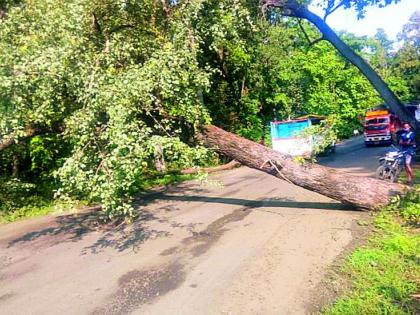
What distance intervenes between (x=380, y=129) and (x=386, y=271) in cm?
2624

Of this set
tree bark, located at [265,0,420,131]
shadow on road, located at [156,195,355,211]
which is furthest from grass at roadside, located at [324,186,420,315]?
tree bark, located at [265,0,420,131]

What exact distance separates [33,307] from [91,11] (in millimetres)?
6044

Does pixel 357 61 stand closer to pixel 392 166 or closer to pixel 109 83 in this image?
pixel 392 166

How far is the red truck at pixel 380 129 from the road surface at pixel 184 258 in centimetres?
2022

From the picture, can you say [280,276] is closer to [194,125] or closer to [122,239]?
[122,239]

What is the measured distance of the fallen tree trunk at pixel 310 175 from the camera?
9.11 meters

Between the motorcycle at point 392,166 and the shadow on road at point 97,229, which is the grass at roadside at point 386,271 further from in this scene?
the shadow on road at point 97,229

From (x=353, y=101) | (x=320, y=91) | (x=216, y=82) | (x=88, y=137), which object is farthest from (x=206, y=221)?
(x=353, y=101)

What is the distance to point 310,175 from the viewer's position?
9562mm

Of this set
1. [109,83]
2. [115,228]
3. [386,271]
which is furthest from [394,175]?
[109,83]

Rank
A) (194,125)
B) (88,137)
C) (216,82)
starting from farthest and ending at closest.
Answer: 1. (216,82)
2. (194,125)
3. (88,137)

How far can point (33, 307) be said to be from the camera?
18.7 feet

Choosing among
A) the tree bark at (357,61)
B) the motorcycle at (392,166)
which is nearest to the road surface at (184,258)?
the motorcycle at (392,166)

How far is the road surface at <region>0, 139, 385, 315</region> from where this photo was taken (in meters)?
5.49
